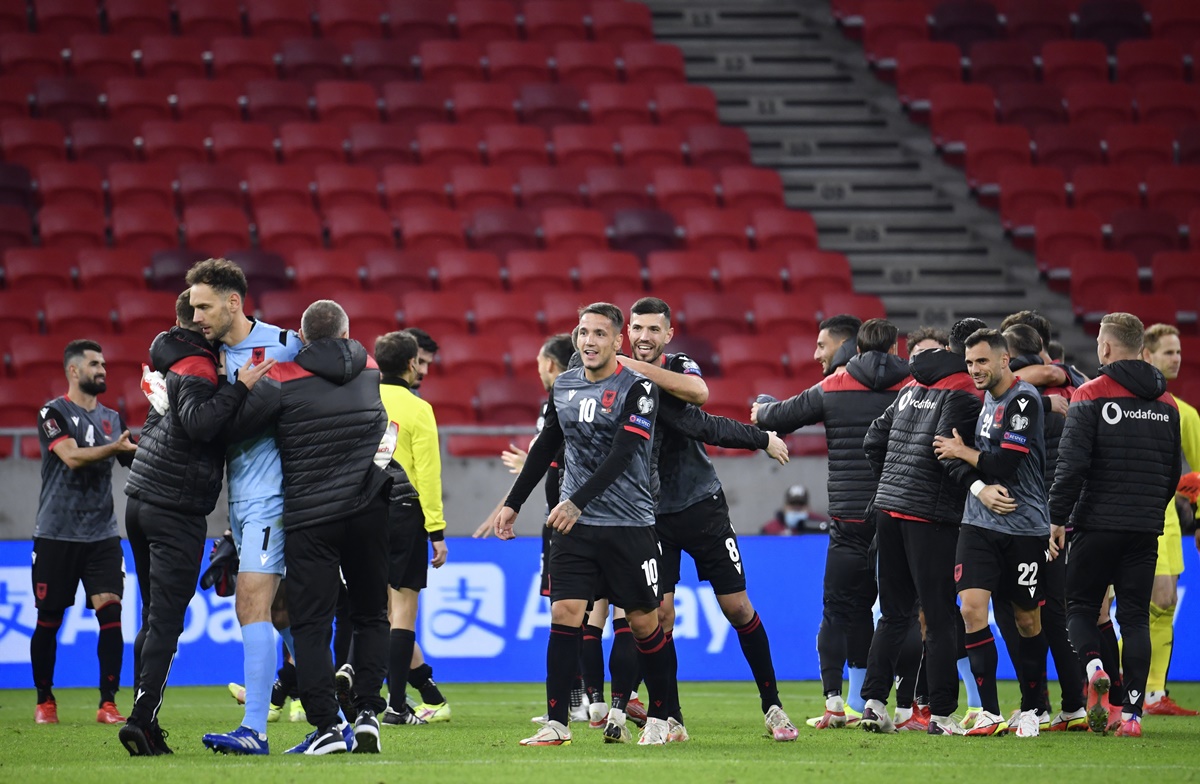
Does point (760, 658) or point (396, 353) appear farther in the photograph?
point (396, 353)

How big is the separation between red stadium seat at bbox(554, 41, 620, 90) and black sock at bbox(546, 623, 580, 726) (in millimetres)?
15080

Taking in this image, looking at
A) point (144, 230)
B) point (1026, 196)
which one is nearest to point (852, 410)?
point (144, 230)

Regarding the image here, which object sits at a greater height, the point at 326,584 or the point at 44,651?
the point at 326,584

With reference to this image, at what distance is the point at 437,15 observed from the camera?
2191 centimetres

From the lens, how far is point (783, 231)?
62.4ft

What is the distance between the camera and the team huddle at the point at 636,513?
22.1 feet

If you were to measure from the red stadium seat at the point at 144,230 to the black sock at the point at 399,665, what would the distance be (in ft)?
33.2

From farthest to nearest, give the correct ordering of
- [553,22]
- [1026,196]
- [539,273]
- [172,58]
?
[553,22]
[172,58]
[1026,196]
[539,273]

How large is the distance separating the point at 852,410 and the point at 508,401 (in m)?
7.12

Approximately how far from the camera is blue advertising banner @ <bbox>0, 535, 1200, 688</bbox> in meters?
12.1

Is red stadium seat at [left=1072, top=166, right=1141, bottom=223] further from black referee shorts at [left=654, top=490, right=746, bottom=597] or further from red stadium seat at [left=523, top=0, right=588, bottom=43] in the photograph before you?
black referee shorts at [left=654, top=490, right=746, bottom=597]

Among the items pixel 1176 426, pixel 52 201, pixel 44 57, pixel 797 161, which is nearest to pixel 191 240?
pixel 52 201

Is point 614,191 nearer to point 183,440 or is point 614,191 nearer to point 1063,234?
point 1063,234

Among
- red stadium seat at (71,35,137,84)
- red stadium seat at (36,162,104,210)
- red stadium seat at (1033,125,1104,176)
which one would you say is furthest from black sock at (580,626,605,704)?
red stadium seat at (71,35,137,84)
